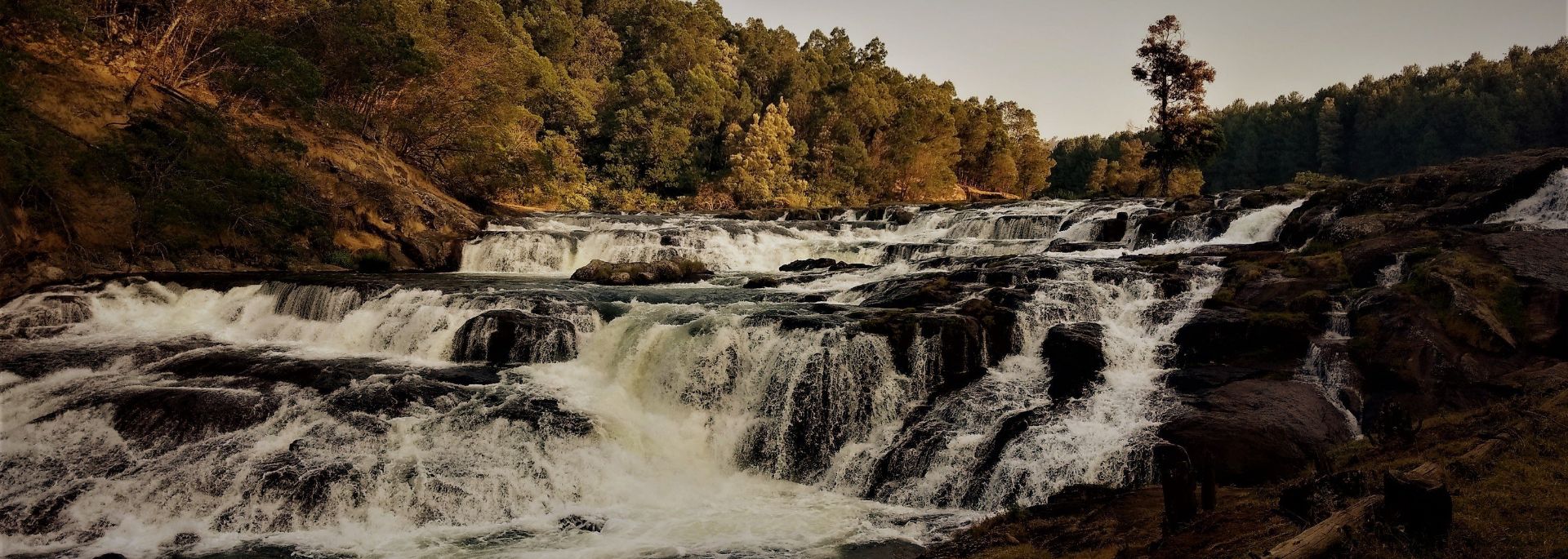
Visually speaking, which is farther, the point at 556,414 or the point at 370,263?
the point at 370,263

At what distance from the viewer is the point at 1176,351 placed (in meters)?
10.9

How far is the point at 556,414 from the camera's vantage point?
33.1 feet

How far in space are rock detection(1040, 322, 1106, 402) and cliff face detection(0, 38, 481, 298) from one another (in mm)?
18169

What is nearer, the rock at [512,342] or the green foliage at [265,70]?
the rock at [512,342]

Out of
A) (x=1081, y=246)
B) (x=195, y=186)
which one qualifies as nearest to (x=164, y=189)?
(x=195, y=186)

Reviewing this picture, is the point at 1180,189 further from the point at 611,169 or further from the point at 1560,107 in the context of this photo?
the point at 611,169

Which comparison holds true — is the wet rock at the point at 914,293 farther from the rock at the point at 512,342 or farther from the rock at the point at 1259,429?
the rock at the point at 512,342

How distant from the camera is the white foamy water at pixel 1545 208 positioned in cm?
1238

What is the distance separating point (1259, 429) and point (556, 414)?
8815 millimetres

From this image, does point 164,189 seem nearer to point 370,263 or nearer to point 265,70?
point 370,263

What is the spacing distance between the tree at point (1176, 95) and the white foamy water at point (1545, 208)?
780 inches

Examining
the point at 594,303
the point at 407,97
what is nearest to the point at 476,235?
the point at 407,97

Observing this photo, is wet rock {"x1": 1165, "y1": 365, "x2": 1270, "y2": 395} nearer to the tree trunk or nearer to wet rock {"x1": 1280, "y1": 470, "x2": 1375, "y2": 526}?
wet rock {"x1": 1280, "y1": 470, "x2": 1375, "y2": 526}

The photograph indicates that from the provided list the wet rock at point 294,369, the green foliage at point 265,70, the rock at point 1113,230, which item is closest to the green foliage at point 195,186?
the green foliage at point 265,70
